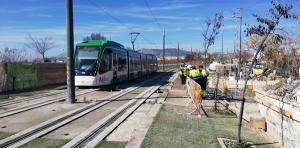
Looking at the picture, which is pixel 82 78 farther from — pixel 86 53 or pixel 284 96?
pixel 284 96

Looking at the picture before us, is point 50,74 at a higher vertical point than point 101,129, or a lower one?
higher

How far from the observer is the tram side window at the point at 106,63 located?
2955cm

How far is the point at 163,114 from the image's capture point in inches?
655

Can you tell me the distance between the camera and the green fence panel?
96.9 ft

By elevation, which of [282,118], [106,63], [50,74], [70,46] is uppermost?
[70,46]

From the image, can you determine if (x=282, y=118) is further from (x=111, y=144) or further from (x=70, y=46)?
(x=70, y=46)

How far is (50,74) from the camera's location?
36.6 metres

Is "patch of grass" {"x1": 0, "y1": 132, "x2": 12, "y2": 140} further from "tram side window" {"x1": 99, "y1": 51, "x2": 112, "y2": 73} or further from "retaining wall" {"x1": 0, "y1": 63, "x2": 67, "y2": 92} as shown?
"tram side window" {"x1": 99, "y1": 51, "x2": 112, "y2": 73}

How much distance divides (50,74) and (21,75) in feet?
18.1

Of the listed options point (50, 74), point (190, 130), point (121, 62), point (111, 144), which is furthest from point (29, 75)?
point (111, 144)

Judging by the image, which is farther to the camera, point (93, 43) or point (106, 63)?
point (106, 63)

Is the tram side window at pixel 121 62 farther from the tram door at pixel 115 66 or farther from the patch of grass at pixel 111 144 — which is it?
the patch of grass at pixel 111 144

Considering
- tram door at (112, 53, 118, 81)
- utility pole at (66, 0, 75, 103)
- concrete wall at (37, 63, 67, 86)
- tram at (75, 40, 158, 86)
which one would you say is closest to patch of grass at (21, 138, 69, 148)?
utility pole at (66, 0, 75, 103)

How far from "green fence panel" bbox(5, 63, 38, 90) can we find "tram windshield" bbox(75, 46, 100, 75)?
426cm
